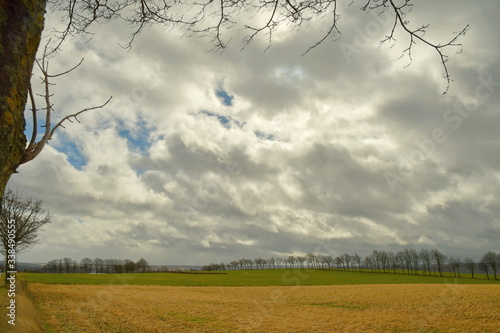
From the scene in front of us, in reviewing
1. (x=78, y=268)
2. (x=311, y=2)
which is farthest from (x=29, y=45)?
(x=78, y=268)

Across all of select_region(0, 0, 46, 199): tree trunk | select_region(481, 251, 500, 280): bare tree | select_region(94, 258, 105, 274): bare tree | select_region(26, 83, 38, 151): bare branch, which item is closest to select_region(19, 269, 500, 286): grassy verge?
select_region(481, 251, 500, 280): bare tree

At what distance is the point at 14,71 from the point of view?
5.33 ft

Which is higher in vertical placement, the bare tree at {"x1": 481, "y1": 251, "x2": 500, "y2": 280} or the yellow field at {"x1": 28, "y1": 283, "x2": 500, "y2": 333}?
the yellow field at {"x1": 28, "y1": 283, "x2": 500, "y2": 333}

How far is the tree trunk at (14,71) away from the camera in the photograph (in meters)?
1.56

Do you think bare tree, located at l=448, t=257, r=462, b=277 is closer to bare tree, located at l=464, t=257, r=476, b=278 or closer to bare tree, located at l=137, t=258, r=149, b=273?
bare tree, located at l=464, t=257, r=476, b=278

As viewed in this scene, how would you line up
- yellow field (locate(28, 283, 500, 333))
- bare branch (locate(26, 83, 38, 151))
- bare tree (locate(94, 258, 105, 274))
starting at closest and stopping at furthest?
bare branch (locate(26, 83, 38, 151))
yellow field (locate(28, 283, 500, 333))
bare tree (locate(94, 258, 105, 274))

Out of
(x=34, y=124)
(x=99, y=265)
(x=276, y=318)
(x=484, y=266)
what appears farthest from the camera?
(x=99, y=265)

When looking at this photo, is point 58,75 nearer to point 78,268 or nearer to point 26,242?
point 26,242

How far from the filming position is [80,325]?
1504cm

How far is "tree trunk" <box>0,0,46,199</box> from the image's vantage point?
156 centimetres

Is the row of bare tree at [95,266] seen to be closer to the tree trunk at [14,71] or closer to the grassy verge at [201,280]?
the grassy verge at [201,280]

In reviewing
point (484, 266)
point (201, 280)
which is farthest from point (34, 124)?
point (484, 266)

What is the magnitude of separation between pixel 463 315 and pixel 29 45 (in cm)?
2644

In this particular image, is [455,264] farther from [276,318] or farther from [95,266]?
[95,266]
